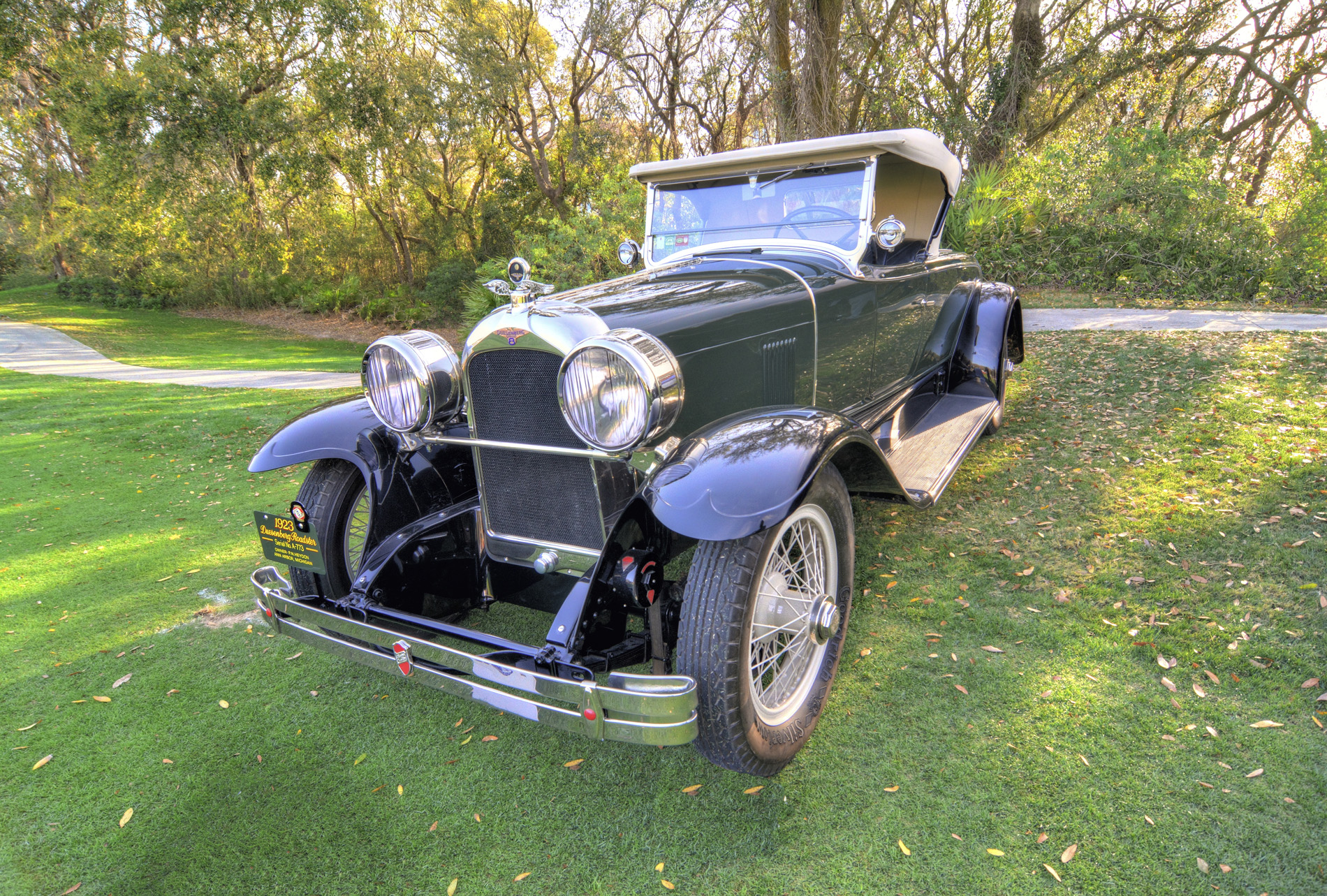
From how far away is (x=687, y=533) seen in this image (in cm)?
190

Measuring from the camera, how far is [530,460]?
96.6 inches

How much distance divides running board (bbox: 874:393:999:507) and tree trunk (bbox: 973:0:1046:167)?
32.4 ft

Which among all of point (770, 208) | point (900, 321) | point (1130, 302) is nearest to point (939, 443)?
point (900, 321)

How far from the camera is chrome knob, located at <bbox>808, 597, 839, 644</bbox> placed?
90.8 inches

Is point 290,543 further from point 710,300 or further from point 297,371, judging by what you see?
point 297,371

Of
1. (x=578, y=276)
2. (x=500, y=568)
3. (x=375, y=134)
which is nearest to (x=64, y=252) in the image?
(x=375, y=134)

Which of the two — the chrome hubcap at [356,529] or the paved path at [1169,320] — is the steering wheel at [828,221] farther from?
the paved path at [1169,320]

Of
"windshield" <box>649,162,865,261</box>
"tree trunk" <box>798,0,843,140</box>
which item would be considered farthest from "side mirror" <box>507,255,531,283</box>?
"tree trunk" <box>798,0,843,140</box>

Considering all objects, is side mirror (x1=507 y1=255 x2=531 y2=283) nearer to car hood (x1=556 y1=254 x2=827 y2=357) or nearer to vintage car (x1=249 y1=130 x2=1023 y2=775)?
vintage car (x1=249 y1=130 x2=1023 y2=775)

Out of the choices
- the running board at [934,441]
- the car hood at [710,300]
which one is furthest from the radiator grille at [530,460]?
the running board at [934,441]

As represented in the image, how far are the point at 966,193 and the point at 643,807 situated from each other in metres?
10.9

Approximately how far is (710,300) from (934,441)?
194cm

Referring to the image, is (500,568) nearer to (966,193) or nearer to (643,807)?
(643,807)

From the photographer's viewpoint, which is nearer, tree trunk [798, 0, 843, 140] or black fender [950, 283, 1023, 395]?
black fender [950, 283, 1023, 395]
